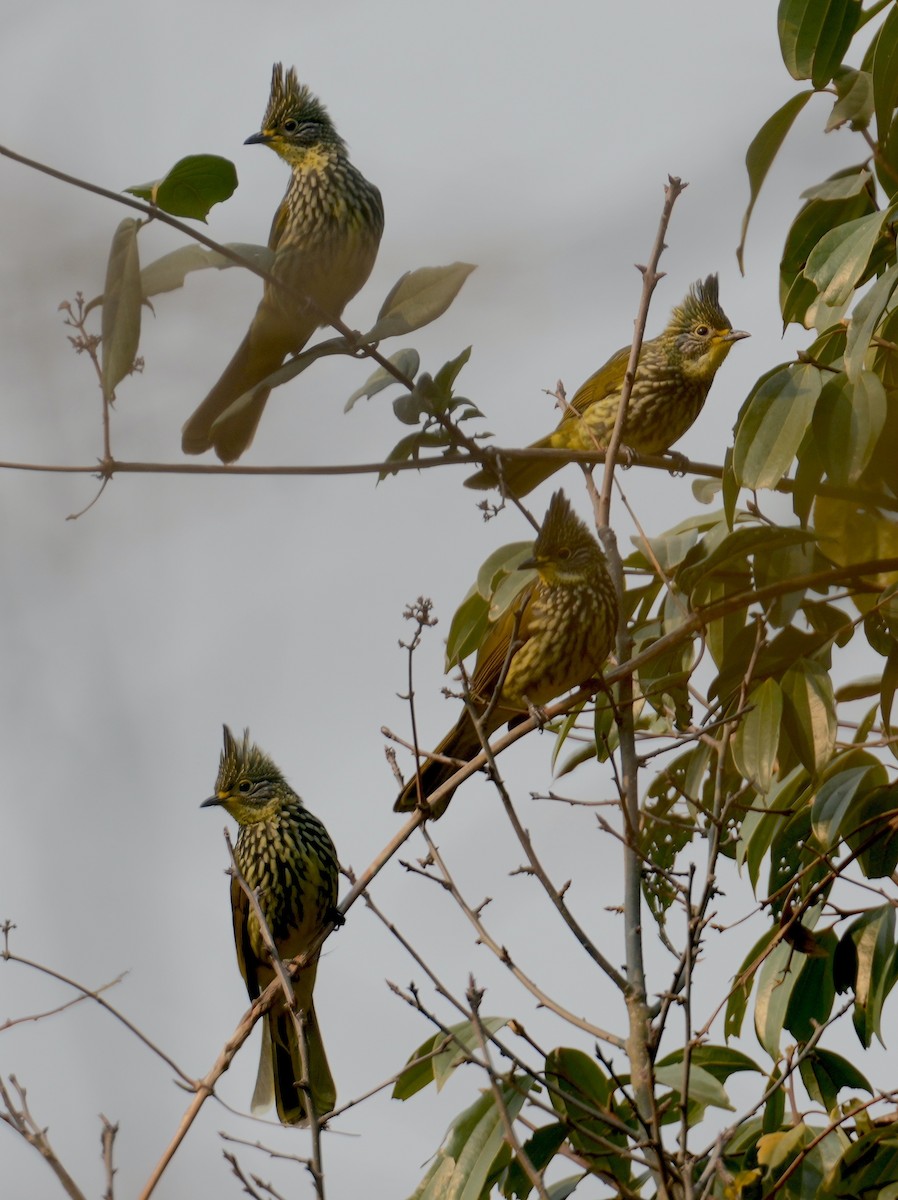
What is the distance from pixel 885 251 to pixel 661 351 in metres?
2.28

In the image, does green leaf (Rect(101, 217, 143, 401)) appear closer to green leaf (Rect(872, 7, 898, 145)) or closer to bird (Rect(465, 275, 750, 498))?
green leaf (Rect(872, 7, 898, 145))

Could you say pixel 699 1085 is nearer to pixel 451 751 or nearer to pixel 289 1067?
pixel 451 751

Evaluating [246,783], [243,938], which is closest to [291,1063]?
[243,938]

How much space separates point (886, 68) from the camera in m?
3.39

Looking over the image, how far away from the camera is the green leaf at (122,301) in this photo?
2922mm

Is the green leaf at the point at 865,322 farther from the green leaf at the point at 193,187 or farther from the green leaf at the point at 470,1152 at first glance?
the green leaf at the point at 470,1152

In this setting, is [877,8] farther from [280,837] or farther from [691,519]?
[280,837]

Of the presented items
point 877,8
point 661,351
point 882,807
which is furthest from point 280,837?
point 877,8

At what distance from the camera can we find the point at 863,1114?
3.12m

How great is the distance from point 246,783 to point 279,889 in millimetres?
559

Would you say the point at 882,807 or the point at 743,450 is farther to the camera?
the point at 882,807

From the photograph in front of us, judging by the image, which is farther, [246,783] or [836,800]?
[246,783]

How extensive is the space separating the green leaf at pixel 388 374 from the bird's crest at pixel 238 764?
10.1 feet

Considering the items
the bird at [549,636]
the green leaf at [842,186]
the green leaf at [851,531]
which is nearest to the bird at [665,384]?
the bird at [549,636]
